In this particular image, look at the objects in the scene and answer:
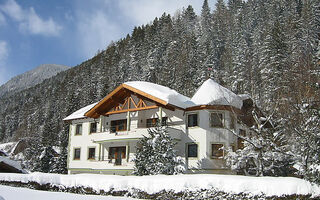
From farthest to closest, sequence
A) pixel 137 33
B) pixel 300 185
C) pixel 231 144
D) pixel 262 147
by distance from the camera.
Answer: pixel 137 33
pixel 231 144
pixel 262 147
pixel 300 185

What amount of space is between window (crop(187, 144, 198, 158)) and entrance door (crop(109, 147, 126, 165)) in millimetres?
7389

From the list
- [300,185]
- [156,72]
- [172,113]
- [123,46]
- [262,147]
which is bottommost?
[300,185]

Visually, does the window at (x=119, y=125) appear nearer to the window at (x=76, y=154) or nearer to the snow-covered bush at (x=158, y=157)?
the window at (x=76, y=154)

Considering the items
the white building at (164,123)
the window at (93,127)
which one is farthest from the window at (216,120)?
the window at (93,127)

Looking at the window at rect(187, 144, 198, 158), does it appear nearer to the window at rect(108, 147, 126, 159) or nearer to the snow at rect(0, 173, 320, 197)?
the window at rect(108, 147, 126, 159)

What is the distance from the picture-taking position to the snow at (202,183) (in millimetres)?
11289

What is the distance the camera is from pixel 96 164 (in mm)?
30375

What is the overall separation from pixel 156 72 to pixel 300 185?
56.6 metres

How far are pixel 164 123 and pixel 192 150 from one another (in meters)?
3.89

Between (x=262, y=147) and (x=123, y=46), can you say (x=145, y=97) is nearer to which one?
(x=262, y=147)

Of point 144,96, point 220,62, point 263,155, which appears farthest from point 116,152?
point 220,62

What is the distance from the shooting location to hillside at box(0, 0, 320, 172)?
21.8 m

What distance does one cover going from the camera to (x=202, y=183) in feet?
44.3

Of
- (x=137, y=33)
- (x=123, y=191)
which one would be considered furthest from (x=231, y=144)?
(x=137, y=33)
